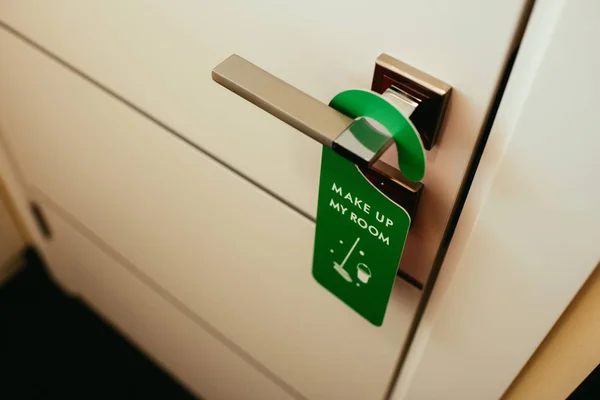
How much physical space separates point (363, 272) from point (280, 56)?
201mm

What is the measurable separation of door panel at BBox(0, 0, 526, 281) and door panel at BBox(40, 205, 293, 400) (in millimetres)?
474

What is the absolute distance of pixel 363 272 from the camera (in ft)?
1.64

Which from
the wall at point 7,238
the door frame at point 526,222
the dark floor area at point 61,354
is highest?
the door frame at point 526,222

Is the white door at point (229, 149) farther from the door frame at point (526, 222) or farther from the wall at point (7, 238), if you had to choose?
the wall at point (7, 238)

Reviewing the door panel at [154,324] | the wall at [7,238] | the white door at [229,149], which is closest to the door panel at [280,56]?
the white door at [229,149]

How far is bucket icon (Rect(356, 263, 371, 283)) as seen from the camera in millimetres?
493

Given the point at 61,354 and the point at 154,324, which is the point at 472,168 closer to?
the point at 154,324

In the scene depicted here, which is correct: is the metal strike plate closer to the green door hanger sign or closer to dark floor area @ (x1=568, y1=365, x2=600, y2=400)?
the green door hanger sign

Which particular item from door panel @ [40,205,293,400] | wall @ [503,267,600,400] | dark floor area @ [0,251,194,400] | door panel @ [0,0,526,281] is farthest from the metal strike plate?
dark floor area @ [0,251,194,400]

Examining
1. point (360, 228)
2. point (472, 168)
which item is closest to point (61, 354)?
point (360, 228)

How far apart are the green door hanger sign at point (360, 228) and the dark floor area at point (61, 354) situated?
0.88m

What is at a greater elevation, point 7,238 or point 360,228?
point 360,228

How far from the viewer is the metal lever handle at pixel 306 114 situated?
359 millimetres

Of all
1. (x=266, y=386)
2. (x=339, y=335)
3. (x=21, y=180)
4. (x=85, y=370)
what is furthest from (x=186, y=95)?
(x=85, y=370)
